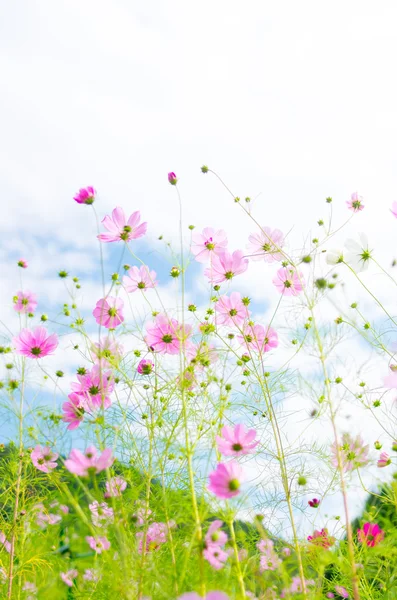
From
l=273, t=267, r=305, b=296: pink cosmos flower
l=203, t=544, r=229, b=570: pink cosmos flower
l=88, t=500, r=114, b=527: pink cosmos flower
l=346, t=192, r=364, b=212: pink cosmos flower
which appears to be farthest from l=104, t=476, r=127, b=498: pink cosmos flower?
l=346, t=192, r=364, b=212: pink cosmos flower

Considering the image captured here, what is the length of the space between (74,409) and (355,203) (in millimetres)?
1409

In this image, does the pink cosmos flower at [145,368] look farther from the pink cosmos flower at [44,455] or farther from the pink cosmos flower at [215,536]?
the pink cosmos flower at [215,536]

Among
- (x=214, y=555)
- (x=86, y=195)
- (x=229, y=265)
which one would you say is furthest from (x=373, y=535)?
(x=86, y=195)

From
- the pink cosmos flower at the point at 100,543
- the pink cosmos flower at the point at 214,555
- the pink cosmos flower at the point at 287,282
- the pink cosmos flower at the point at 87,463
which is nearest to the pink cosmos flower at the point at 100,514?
the pink cosmos flower at the point at 100,543

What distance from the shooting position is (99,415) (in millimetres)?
1423

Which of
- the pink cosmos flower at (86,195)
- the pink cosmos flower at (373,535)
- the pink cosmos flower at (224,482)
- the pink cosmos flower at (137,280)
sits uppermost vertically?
the pink cosmos flower at (86,195)

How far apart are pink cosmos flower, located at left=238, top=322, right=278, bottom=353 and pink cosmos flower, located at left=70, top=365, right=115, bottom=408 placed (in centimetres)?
55

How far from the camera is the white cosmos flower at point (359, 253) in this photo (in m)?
2.03

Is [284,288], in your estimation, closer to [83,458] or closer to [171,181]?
[171,181]

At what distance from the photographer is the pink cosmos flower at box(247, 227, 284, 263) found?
197 centimetres

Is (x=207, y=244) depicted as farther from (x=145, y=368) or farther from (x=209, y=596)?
(x=209, y=596)

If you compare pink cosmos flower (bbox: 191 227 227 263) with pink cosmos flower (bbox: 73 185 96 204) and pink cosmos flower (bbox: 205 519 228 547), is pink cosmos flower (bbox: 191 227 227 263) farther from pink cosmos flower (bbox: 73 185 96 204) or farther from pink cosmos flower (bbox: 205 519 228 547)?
pink cosmos flower (bbox: 205 519 228 547)

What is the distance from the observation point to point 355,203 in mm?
2209

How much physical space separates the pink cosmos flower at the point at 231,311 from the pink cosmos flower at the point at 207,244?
0.57 feet
